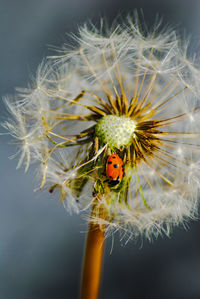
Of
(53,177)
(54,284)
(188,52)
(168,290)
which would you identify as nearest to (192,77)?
(188,52)

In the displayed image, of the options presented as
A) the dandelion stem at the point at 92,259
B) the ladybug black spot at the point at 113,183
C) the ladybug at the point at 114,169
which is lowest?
the dandelion stem at the point at 92,259

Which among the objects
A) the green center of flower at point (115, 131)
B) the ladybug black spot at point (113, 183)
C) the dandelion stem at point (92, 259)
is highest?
the green center of flower at point (115, 131)

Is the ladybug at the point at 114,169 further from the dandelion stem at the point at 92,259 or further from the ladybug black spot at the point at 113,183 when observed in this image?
the dandelion stem at the point at 92,259

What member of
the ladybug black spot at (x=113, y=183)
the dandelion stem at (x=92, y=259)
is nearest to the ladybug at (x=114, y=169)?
the ladybug black spot at (x=113, y=183)

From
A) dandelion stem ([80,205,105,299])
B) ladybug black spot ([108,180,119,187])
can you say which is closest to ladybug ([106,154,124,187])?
ladybug black spot ([108,180,119,187])

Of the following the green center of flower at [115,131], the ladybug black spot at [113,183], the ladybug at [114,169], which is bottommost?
the ladybug black spot at [113,183]

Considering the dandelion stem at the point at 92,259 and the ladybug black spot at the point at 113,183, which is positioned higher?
the ladybug black spot at the point at 113,183

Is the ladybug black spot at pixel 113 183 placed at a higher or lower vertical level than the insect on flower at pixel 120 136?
lower

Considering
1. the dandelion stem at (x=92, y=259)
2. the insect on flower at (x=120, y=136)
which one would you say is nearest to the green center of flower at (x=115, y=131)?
the insect on flower at (x=120, y=136)
